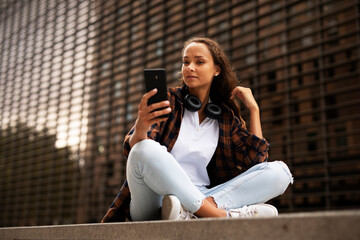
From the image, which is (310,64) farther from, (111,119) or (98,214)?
(98,214)

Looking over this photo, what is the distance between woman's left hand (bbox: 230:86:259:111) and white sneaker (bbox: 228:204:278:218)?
45cm

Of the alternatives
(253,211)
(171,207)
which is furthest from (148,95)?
(253,211)

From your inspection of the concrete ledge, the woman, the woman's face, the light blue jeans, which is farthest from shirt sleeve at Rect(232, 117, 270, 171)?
the concrete ledge

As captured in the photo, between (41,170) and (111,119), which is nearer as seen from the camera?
(111,119)

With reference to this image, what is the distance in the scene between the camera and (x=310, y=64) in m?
5.19

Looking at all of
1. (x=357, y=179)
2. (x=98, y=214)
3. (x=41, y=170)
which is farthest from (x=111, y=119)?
(x=357, y=179)

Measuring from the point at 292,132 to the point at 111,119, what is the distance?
14.5 feet

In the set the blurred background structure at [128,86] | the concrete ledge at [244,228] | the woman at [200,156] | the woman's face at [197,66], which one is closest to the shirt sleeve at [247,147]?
the woman at [200,156]

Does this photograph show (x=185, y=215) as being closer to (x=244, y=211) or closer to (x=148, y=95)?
(x=244, y=211)

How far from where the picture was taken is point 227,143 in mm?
1586

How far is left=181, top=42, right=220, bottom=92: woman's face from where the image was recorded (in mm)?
1595

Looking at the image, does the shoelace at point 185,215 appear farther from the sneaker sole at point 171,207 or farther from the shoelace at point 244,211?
the shoelace at point 244,211

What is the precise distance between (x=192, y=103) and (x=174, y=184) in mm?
485

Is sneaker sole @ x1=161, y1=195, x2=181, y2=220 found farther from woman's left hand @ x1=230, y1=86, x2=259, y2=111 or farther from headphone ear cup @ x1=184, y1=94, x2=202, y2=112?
woman's left hand @ x1=230, y1=86, x2=259, y2=111
